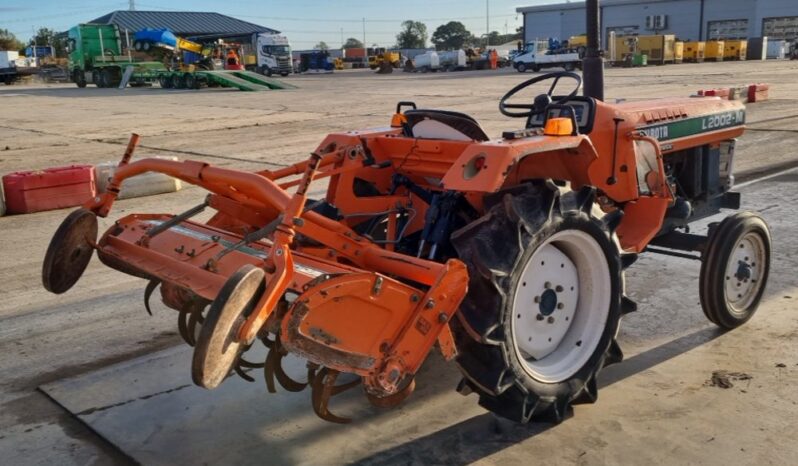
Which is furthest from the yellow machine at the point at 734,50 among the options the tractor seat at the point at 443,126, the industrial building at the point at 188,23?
the tractor seat at the point at 443,126

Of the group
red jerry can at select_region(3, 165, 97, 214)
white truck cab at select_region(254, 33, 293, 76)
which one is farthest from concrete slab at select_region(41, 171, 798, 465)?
white truck cab at select_region(254, 33, 293, 76)

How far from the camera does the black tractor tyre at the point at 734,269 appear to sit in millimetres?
4371

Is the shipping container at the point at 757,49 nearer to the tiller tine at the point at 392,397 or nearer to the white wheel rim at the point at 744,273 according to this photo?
the white wheel rim at the point at 744,273

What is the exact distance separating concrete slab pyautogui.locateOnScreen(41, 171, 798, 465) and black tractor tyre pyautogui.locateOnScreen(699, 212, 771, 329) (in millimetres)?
140

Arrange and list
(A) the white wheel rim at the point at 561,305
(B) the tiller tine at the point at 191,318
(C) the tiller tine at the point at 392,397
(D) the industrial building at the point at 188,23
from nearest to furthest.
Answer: (C) the tiller tine at the point at 392,397
(A) the white wheel rim at the point at 561,305
(B) the tiller tine at the point at 191,318
(D) the industrial building at the point at 188,23

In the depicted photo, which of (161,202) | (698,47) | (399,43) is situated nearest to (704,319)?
(161,202)

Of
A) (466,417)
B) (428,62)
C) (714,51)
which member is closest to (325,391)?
(466,417)

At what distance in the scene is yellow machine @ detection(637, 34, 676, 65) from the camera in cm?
4988

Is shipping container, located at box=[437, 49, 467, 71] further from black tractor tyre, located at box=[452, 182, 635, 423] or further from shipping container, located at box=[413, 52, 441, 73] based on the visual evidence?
black tractor tyre, located at box=[452, 182, 635, 423]

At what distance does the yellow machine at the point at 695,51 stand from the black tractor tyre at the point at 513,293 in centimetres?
5353

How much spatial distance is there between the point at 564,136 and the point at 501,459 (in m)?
1.40

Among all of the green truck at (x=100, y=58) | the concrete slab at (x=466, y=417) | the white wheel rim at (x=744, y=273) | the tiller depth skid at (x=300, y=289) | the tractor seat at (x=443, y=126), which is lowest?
the concrete slab at (x=466, y=417)

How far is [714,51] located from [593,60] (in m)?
53.4

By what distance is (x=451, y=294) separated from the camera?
297 cm
